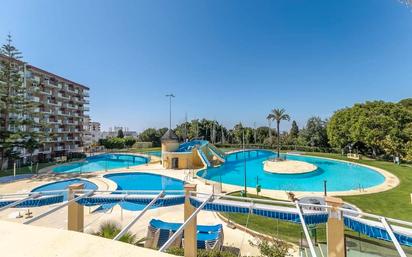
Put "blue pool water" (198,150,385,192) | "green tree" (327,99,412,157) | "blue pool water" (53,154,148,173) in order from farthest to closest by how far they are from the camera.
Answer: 1. "blue pool water" (53,154,148,173)
2. "green tree" (327,99,412,157)
3. "blue pool water" (198,150,385,192)

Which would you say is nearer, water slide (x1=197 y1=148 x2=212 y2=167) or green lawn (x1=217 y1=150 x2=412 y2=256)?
green lawn (x1=217 y1=150 x2=412 y2=256)

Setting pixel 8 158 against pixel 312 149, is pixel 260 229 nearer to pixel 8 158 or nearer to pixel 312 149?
pixel 8 158

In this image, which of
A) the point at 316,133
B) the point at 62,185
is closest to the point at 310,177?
the point at 316,133

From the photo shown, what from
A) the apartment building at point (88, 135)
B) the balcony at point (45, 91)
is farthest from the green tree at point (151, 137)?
the balcony at point (45, 91)

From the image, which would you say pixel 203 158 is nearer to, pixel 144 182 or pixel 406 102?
pixel 144 182

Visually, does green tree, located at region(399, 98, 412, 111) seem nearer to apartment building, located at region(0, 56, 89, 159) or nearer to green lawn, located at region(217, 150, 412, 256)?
green lawn, located at region(217, 150, 412, 256)

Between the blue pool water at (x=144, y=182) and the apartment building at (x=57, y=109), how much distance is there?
16711 millimetres

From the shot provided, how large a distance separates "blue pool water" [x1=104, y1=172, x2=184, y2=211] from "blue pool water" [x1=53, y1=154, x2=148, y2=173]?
5.99 metres

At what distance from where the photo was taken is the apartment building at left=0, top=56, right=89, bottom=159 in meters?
36.2

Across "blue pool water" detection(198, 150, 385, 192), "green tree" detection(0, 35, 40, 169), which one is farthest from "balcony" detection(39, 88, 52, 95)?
"blue pool water" detection(198, 150, 385, 192)

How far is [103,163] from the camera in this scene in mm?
36906

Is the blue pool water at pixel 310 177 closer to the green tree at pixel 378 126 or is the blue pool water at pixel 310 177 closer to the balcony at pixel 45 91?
the green tree at pixel 378 126

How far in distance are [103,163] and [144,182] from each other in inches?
666

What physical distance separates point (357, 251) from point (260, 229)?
389 centimetres
